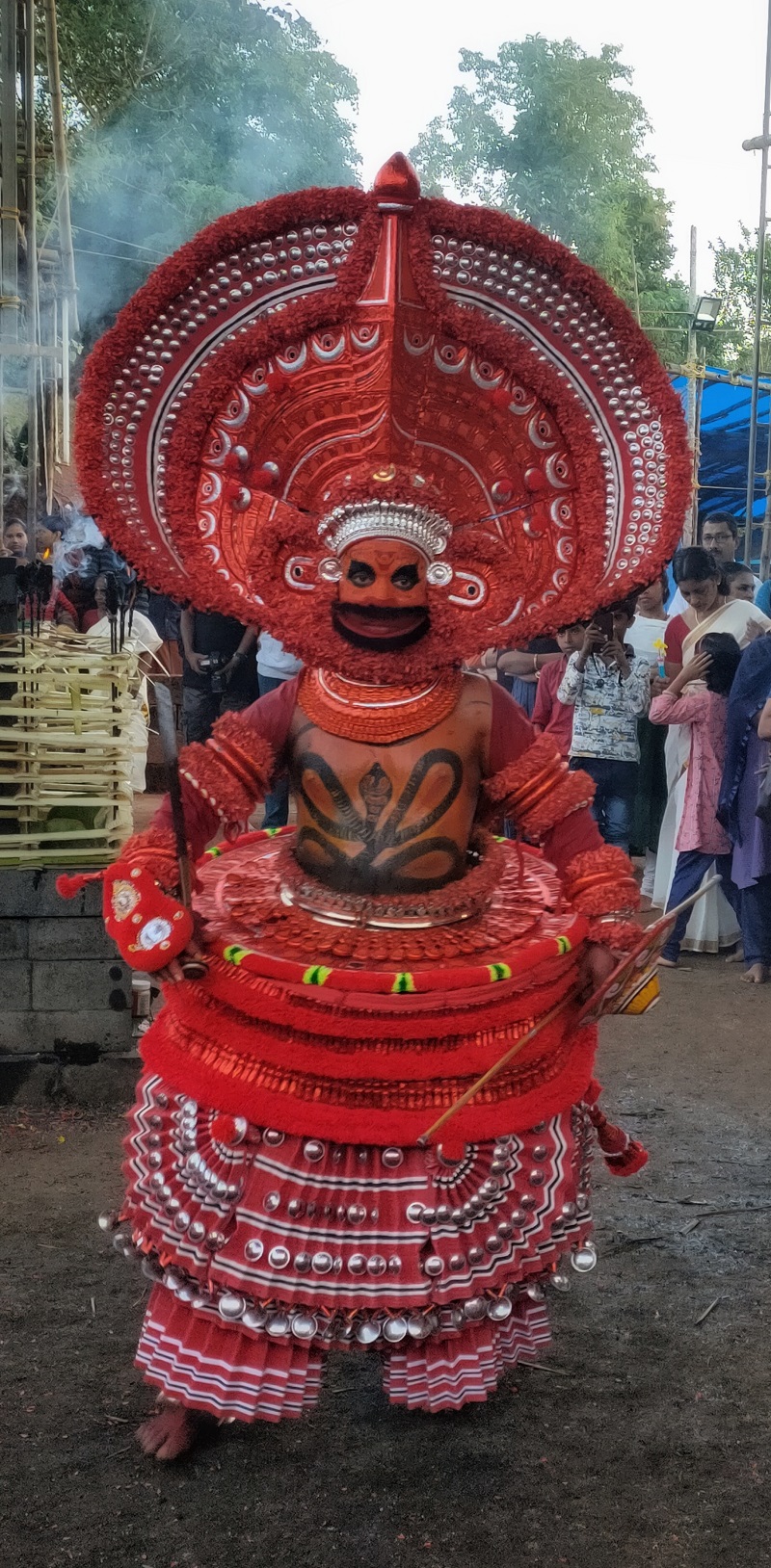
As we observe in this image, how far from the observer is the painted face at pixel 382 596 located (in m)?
3.03

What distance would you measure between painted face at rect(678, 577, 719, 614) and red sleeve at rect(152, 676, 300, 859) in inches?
185

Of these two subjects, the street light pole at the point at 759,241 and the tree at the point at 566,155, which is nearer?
the street light pole at the point at 759,241

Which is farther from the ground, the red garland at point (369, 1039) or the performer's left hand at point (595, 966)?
the performer's left hand at point (595, 966)

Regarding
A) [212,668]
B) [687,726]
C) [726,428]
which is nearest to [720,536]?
[687,726]

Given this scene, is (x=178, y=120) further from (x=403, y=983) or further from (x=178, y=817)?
(x=403, y=983)

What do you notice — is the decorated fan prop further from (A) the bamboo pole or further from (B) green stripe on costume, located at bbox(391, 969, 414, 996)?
(A) the bamboo pole

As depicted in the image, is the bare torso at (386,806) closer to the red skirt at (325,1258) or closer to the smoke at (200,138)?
the red skirt at (325,1258)

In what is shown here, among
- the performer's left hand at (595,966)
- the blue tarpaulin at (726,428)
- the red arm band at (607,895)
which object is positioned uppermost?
the blue tarpaulin at (726,428)

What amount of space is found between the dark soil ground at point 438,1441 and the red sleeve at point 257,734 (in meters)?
1.36

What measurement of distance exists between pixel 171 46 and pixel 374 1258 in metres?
21.5

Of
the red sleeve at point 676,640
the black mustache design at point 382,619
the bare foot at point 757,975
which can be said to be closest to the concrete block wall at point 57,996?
the black mustache design at point 382,619

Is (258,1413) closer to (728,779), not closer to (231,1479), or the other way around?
(231,1479)

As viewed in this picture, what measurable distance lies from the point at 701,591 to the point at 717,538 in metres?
0.97

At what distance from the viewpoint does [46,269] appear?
10961 millimetres
